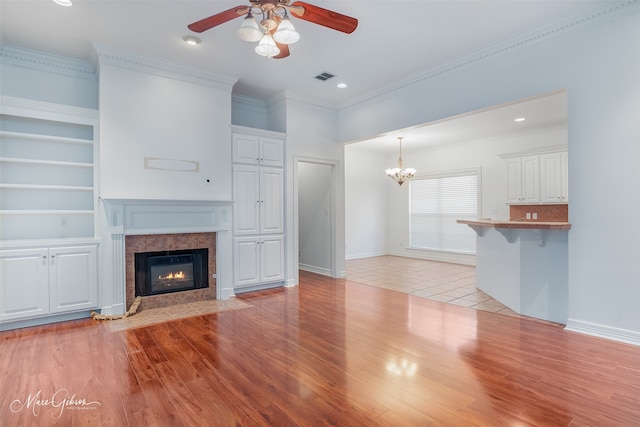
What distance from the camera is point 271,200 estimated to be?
5.43 m

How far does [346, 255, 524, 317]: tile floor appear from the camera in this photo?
15.2 feet

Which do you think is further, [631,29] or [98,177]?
[98,177]

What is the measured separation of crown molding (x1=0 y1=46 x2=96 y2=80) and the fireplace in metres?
2.50

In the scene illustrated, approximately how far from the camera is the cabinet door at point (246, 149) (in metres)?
5.07

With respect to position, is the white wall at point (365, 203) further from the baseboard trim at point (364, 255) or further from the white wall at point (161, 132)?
the white wall at point (161, 132)

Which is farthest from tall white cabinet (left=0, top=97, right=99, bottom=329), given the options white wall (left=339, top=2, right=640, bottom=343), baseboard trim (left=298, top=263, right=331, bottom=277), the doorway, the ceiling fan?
white wall (left=339, top=2, right=640, bottom=343)

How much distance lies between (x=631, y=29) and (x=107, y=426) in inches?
202

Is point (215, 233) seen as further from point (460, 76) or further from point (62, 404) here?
point (460, 76)

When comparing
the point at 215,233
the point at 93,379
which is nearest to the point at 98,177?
the point at 215,233

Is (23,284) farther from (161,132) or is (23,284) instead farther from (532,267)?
(532,267)

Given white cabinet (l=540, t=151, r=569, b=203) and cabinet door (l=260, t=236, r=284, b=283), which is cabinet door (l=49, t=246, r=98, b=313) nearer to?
cabinet door (l=260, t=236, r=284, b=283)

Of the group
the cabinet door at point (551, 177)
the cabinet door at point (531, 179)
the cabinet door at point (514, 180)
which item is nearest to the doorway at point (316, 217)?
the cabinet door at point (514, 180)

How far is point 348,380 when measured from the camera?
7.98 feet

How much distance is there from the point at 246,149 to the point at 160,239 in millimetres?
1818
